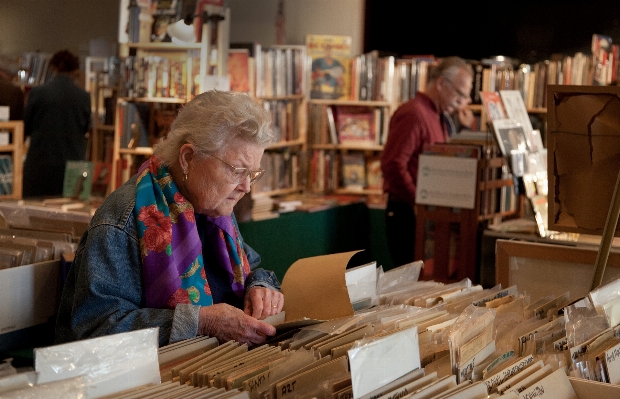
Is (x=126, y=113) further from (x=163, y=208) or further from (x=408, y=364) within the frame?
(x=408, y=364)

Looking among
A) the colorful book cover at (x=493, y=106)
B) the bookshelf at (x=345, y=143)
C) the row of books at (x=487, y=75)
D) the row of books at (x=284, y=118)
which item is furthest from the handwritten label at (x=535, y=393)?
the bookshelf at (x=345, y=143)

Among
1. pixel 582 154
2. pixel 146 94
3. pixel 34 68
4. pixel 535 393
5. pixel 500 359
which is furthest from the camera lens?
pixel 146 94

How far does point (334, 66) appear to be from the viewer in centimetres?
714

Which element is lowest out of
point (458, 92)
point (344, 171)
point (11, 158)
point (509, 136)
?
point (344, 171)

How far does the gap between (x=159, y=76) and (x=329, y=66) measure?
2.35m

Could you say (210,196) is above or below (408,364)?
above

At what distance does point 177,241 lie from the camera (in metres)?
2.17

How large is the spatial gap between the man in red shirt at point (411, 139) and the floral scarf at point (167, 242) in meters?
2.76

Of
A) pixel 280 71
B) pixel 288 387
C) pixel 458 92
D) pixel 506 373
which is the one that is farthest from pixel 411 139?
pixel 288 387

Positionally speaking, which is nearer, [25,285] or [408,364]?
[408,364]

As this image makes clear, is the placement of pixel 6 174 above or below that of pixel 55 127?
below

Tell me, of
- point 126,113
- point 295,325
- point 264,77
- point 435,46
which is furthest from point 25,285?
point 435,46

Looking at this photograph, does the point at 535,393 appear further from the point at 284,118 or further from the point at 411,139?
the point at 284,118

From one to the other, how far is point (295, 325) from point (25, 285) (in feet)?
3.26
